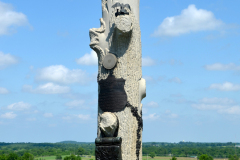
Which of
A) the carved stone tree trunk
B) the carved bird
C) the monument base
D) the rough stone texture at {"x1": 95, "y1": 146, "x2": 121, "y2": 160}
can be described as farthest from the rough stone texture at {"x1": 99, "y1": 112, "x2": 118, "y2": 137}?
the carved bird

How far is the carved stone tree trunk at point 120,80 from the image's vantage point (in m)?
6.86

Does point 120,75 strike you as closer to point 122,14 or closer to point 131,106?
point 131,106

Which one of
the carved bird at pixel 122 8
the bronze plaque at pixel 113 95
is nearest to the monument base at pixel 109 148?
the bronze plaque at pixel 113 95

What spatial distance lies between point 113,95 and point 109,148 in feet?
3.25

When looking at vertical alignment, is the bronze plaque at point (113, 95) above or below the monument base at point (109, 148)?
above

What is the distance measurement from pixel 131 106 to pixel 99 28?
1.70m

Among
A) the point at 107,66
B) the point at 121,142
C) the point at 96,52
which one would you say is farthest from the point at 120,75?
the point at 121,142

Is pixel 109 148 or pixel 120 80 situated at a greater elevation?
pixel 120 80

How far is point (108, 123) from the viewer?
266 inches

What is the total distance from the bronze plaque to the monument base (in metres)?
0.57

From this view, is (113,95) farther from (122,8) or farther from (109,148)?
(122,8)

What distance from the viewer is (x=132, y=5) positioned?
7.32 m

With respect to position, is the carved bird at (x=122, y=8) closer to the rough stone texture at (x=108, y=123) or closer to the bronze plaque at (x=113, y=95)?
the bronze plaque at (x=113, y=95)

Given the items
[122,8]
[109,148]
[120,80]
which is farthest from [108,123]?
[122,8]
